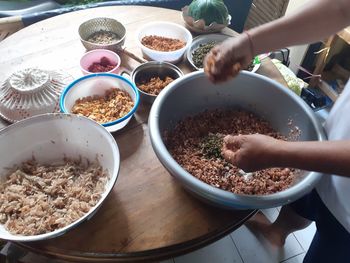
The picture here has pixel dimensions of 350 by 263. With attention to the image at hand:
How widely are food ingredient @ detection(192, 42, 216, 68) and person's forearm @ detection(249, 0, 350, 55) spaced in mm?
368

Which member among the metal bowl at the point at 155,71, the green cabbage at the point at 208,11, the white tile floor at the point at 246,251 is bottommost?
the white tile floor at the point at 246,251

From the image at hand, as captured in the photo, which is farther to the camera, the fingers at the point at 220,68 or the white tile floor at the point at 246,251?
the white tile floor at the point at 246,251

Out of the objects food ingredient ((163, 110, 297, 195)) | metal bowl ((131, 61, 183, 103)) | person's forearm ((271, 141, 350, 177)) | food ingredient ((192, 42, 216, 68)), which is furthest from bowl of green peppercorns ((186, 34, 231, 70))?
person's forearm ((271, 141, 350, 177))

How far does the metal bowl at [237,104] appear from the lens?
→ 858 mm

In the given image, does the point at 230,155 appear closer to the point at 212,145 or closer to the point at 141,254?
the point at 212,145

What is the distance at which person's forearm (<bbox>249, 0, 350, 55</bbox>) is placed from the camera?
878 millimetres

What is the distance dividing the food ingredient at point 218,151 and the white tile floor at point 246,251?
73 centimetres

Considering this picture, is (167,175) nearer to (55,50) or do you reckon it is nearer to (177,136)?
(177,136)

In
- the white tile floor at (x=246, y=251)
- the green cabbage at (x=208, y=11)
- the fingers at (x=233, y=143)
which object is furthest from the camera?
the white tile floor at (x=246, y=251)

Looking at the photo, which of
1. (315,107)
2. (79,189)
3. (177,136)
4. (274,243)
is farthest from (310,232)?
(79,189)

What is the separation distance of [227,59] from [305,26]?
9.8 inches

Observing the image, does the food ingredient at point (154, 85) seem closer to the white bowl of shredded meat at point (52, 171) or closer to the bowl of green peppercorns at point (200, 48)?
the bowl of green peppercorns at point (200, 48)

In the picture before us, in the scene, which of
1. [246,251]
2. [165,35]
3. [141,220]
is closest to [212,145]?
Result: [141,220]

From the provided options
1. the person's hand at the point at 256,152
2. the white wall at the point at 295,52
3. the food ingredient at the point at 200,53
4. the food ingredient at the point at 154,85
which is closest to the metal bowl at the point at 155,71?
the food ingredient at the point at 154,85
